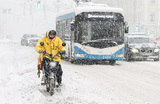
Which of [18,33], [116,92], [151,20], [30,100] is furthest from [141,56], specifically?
[18,33]

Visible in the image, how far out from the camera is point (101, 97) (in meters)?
8.67

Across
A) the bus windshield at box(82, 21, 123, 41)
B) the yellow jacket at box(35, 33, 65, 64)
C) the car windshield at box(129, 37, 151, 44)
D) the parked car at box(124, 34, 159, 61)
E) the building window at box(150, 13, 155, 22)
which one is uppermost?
the building window at box(150, 13, 155, 22)

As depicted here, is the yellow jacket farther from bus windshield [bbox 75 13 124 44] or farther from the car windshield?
the car windshield

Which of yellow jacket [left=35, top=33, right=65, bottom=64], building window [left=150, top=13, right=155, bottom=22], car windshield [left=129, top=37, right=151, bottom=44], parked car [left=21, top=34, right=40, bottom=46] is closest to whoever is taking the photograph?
yellow jacket [left=35, top=33, right=65, bottom=64]

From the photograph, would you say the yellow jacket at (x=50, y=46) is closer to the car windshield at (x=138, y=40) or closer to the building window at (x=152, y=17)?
the car windshield at (x=138, y=40)

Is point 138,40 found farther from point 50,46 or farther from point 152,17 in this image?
point 152,17

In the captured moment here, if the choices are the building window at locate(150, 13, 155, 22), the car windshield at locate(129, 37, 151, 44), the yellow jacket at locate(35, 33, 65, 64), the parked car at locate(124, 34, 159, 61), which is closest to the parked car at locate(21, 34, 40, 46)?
the car windshield at locate(129, 37, 151, 44)

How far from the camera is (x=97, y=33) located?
18.6m

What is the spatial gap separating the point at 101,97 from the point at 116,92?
0.98 m

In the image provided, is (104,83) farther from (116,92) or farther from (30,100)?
(30,100)

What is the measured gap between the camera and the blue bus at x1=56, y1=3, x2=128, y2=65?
1859 cm

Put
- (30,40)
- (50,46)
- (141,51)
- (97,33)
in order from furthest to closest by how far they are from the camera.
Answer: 1. (30,40)
2. (141,51)
3. (97,33)
4. (50,46)

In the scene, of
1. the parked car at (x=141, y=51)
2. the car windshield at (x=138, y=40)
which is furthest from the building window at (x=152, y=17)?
the parked car at (x=141, y=51)

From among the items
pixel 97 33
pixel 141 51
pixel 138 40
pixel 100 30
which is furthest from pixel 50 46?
pixel 138 40
